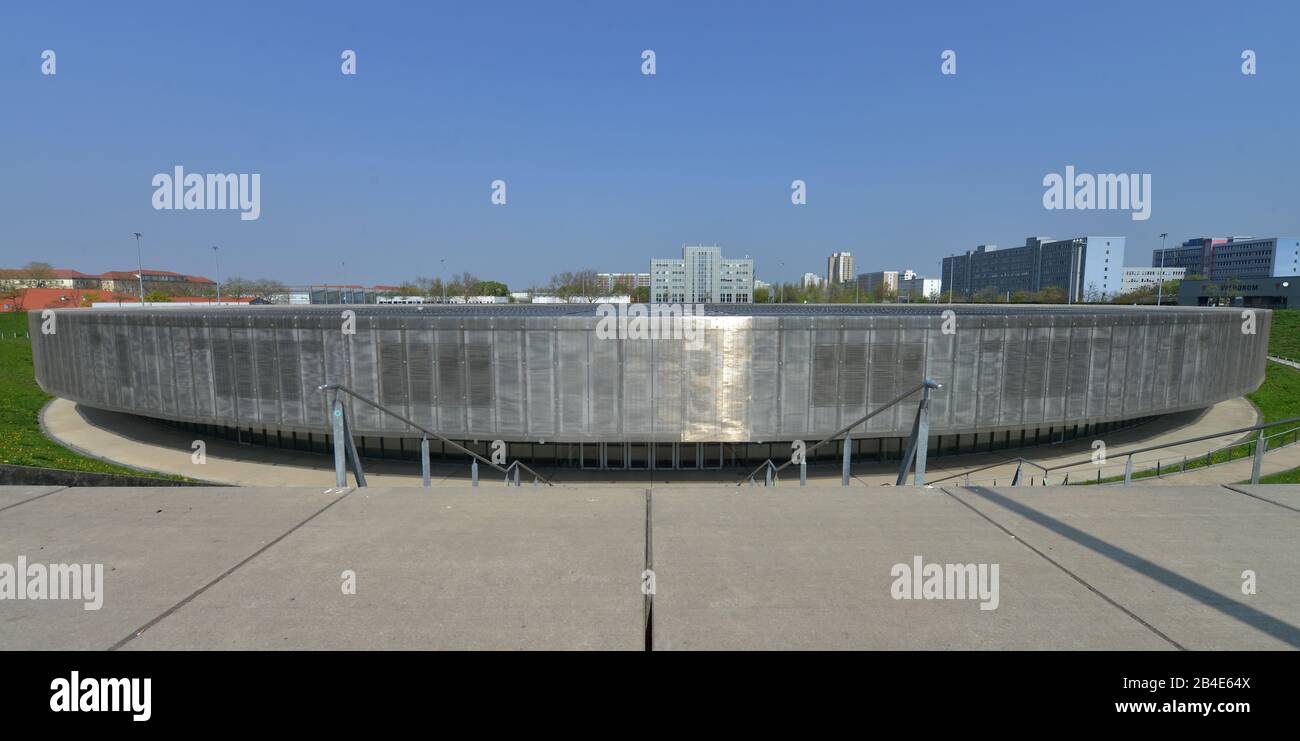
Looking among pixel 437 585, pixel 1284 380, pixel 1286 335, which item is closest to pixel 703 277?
pixel 1286 335

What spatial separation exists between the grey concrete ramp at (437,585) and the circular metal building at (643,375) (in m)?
14.2

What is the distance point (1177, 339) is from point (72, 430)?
141 feet

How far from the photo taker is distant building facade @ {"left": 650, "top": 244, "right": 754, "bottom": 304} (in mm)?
109688

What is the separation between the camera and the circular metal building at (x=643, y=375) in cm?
1928

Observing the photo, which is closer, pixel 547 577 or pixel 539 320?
pixel 547 577

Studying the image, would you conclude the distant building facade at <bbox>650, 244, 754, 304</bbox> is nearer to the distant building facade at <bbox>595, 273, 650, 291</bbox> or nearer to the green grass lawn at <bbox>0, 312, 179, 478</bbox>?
the distant building facade at <bbox>595, 273, 650, 291</bbox>

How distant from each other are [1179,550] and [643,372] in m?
15.5

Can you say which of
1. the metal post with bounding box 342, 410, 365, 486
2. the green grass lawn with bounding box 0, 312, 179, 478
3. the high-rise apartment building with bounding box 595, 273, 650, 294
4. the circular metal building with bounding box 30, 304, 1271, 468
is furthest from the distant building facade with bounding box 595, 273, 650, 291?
the metal post with bounding box 342, 410, 365, 486

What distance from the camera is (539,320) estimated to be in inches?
762

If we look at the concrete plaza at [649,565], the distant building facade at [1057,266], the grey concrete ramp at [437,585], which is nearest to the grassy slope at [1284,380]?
the concrete plaza at [649,565]

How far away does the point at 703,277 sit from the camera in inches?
4375

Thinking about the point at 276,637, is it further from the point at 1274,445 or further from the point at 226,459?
the point at 1274,445

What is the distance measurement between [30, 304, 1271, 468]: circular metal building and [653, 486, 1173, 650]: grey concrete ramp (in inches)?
553
